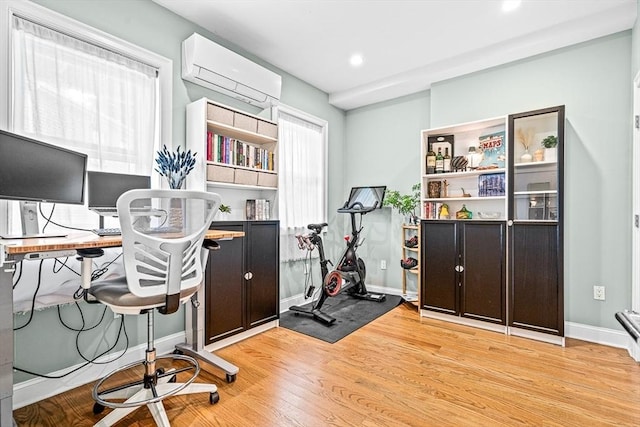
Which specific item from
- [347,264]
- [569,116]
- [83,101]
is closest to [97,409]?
[83,101]

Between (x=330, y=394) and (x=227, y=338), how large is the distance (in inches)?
42.4

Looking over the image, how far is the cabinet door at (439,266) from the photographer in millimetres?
3199

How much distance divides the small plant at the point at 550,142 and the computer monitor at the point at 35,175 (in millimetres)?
3659

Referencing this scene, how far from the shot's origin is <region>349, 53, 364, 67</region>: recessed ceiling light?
3.33 meters

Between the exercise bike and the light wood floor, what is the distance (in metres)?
0.64

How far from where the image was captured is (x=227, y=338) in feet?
8.51

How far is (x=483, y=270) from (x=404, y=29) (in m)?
2.38

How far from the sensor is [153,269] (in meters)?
1.51

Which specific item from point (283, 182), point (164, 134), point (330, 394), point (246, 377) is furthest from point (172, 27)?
point (330, 394)

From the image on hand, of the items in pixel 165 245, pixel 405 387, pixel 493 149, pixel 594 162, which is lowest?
pixel 405 387

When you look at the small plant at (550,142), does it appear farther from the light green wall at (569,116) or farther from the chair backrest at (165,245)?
the chair backrest at (165,245)

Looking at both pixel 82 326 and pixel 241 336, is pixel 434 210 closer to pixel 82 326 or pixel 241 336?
pixel 241 336

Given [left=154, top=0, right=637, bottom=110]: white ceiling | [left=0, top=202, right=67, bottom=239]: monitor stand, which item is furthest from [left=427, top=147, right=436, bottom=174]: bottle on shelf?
[left=0, top=202, right=67, bottom=239]: monitor stand

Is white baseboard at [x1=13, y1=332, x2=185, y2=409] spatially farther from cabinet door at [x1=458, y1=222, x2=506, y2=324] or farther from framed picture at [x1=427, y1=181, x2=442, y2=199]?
framed picture at [x1=427, y1=181, x2=442, y2=199]
